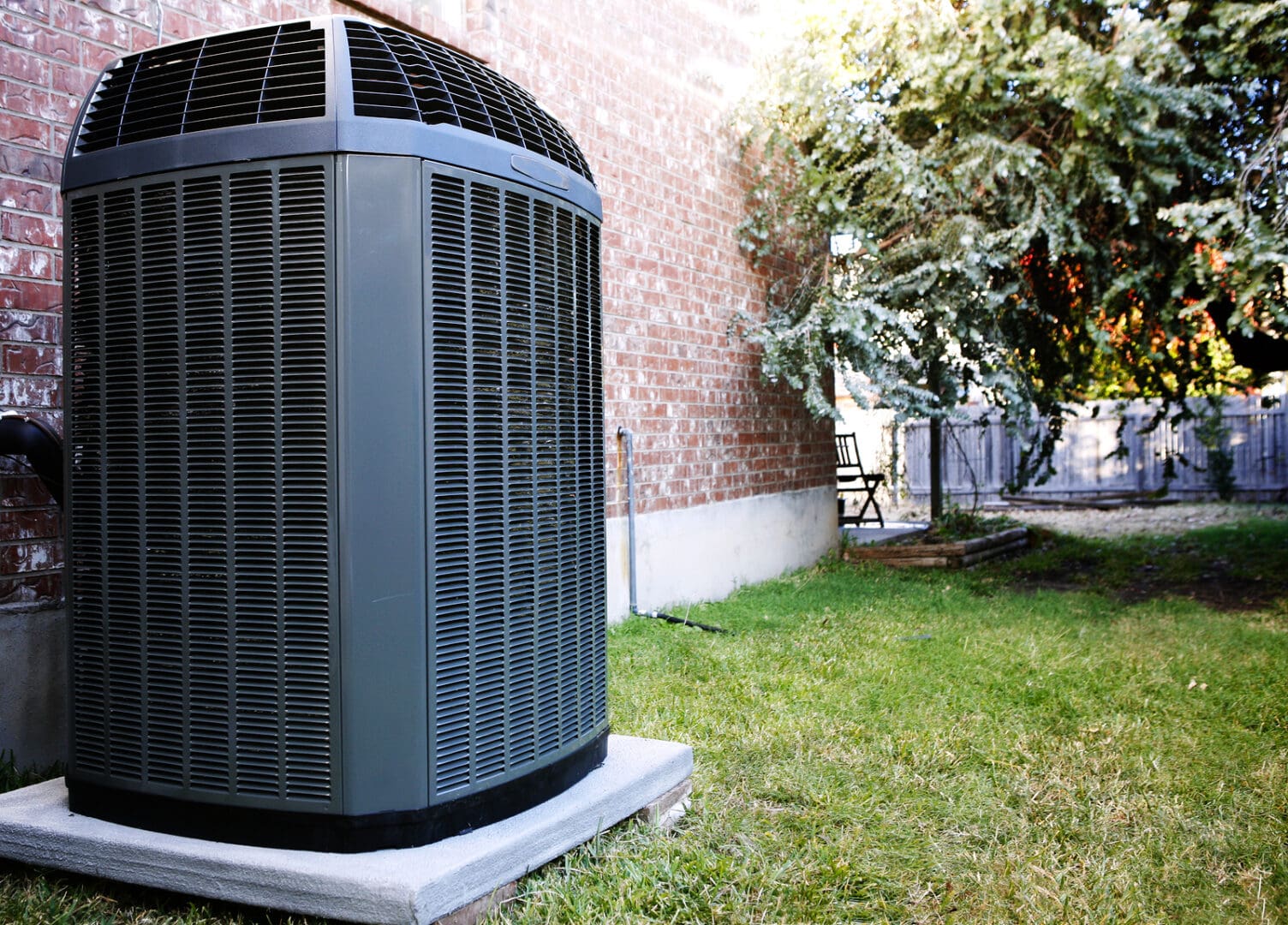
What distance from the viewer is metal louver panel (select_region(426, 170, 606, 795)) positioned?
223 cm

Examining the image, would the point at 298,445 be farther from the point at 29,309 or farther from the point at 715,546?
the point at 715,546

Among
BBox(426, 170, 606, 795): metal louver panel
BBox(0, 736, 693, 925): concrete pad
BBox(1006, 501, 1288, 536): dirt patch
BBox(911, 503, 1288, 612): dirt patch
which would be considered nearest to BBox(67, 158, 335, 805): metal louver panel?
BBox(0, 736, 693, 925): concrete pad

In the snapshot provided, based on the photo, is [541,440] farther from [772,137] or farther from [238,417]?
[772,137]

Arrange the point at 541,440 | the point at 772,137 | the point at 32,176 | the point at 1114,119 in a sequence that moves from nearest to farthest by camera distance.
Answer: the point at 541,440 < the point at 32,176 < the point at 1114,119 < the point at 772,137

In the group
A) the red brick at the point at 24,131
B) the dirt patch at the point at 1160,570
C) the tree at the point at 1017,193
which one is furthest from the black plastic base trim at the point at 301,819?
the dirt patch at the point at 1160,570

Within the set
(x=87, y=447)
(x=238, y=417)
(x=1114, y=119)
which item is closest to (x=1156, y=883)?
(x=238, y=417)

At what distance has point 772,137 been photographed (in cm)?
753

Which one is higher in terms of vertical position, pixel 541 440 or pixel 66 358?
pixel 66 358

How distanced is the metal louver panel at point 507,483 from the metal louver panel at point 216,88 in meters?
0.35

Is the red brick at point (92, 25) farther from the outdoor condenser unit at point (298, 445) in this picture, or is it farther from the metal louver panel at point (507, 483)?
the metal louver panel at point (507, 483)

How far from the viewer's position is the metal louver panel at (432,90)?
2.23 metres

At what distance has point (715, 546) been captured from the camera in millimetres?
7176

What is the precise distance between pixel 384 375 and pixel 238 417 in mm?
327

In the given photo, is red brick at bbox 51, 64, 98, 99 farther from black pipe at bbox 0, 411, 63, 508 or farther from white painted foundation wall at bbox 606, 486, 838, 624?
white painted foundation wall at bbox 606, 486, 838, 624
